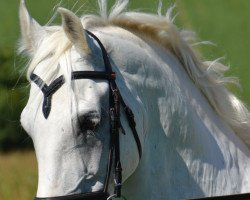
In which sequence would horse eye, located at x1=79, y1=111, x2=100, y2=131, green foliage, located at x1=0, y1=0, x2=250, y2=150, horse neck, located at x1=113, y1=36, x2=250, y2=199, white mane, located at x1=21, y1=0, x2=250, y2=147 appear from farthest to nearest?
green foliage, located at x1=0, y1=0, x2=250, y2=150 < white mane, located at x1=21, y1=0, x2=250, y2=147 < horse neck, located at x1=113, y1=36, x2=250, y2=199 < horse eye, located at x1=79, y1=111, x2=100, y2=131

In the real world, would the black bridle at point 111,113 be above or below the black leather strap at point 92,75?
below

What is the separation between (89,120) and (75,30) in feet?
1.08

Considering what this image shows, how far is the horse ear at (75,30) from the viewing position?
8.05 ft

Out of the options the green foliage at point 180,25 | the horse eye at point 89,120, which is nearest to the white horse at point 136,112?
the horse eye at point 89,120

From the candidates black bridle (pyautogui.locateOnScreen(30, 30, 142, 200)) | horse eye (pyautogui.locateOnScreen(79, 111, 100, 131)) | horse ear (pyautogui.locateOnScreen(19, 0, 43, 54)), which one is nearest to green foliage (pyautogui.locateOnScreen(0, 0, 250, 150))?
horse ear (pyautogui.locateOnScreen(19, 0, 43, 54))

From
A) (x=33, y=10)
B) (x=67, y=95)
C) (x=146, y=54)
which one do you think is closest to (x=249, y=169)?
(x=146, y=54)

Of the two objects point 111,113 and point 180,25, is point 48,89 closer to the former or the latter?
point 111,113

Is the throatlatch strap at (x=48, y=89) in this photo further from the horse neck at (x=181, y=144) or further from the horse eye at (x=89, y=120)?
the horse neck at (x=181, y=144)

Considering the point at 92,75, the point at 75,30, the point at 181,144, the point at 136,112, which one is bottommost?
the point at 181,144

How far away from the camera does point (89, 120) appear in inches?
95.3

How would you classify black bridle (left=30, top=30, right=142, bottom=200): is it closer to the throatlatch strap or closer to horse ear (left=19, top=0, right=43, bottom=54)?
the throatlatch strap

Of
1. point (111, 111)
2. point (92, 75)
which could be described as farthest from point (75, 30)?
point (111, 111)

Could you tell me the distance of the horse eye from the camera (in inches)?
94.7

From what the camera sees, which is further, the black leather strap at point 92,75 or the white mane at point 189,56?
the white mane at point 189,56
